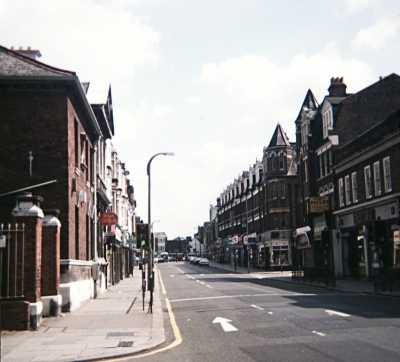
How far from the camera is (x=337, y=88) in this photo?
49.3 metres

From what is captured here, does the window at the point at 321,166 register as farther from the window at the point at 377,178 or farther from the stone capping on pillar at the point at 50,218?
the stone capping on pillar at the point at 50,218

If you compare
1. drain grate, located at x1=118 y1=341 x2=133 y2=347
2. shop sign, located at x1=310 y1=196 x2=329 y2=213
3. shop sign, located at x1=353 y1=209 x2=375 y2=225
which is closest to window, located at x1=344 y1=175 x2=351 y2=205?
shop sign, located at x1=353 y1=209 x2=375 y2=225

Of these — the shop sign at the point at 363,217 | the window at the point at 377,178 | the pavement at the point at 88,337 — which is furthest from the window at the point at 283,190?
the pavement at the point at 88,337

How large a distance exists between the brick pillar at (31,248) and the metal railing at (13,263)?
0.13m

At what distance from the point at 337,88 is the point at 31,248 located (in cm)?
3869

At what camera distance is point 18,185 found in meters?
20.3

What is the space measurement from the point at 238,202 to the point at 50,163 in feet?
266

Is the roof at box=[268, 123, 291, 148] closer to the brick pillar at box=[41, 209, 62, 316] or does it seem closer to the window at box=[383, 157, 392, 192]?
the window at box=[383, 157, 392, 192]

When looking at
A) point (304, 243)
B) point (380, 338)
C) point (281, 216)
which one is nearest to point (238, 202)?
point (281, 216)

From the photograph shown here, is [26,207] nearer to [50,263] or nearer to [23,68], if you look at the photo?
[50,263]

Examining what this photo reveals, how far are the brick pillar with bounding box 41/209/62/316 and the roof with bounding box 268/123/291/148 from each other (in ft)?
183

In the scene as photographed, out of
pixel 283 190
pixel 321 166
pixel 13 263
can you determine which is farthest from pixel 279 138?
pixel 13 263

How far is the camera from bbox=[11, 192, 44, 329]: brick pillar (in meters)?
15.1

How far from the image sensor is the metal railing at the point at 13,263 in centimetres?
1495
